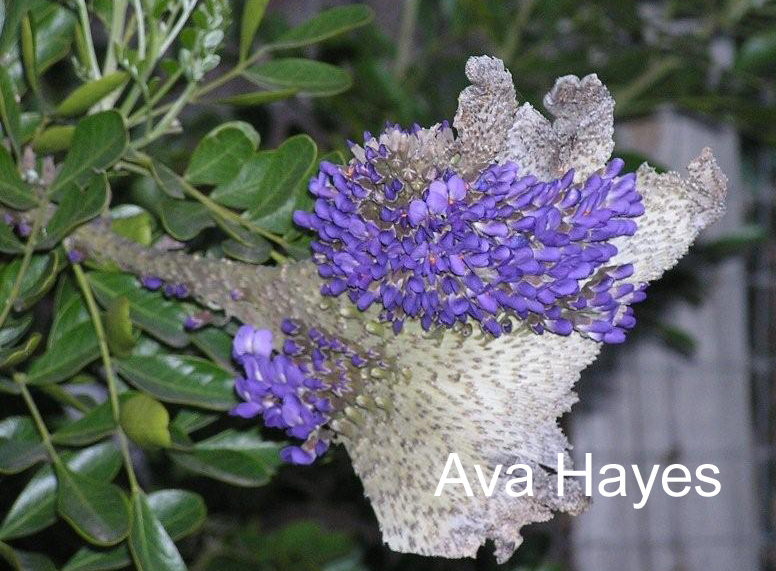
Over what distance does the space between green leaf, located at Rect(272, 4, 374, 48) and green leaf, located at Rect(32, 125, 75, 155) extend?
0.21m

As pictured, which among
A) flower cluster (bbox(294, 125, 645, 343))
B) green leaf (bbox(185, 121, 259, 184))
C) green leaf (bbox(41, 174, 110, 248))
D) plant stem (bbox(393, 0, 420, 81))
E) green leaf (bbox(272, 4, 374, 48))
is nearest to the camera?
flower cluster (bbox(294, 125, 645, 343))

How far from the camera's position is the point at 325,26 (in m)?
0.91

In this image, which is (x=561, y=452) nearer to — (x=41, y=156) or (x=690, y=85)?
(x=41, y=156)

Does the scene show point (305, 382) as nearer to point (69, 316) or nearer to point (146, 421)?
point (146, 421)

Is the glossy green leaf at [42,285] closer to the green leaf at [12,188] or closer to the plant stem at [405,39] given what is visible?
the green leaf at [12,188]

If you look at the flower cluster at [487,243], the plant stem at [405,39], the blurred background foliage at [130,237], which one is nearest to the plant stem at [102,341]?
the blurred background foliage at [130,237]

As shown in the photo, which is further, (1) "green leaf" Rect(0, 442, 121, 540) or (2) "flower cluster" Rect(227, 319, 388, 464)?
(1) "green leaf" Rect(0, 442, 121, 540)

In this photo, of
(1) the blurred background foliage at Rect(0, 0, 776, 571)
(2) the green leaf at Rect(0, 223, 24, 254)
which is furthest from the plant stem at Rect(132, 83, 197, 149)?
(2) the green leaf at Rect(0, 223, 24, 254)

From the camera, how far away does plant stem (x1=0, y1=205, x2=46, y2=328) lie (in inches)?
28.4

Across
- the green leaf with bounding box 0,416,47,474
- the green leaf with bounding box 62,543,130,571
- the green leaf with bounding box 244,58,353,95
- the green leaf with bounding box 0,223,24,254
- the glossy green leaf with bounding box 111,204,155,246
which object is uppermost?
the green leaf with bounding box 244,58,353,95

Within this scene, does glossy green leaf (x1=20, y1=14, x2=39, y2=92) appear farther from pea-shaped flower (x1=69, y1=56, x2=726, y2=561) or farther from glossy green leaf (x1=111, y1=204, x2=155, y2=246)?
pea-shaped flower (x1=69, y1=56, x2=726, y2=561)

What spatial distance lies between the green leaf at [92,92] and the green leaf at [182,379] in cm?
18

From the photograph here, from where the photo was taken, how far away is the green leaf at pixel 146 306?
2.54ft

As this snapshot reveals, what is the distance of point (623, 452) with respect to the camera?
1673mm
